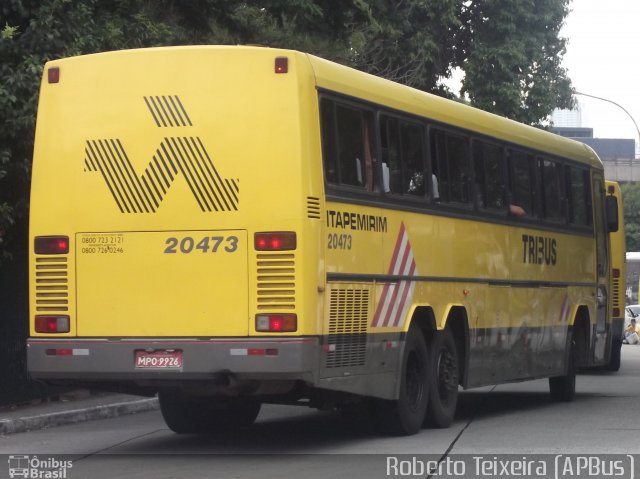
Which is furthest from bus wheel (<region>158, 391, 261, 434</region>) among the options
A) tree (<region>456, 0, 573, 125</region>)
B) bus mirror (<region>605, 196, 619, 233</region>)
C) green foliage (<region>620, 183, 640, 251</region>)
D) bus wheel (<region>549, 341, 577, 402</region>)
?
green foliage (<region>620, 183, 640, 251</region>)

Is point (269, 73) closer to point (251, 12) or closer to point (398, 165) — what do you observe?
point (398, 165)

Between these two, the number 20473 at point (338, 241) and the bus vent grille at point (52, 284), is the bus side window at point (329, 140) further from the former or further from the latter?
the bus vent grille at point (52, 284)

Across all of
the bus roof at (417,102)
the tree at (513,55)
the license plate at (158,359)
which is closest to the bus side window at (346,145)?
the bus roof at (417,102)

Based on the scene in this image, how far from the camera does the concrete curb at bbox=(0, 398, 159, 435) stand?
14903 millimetres

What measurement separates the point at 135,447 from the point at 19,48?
5069 millimetres

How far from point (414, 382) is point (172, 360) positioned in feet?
9.78

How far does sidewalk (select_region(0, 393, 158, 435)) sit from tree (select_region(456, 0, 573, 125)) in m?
17.0

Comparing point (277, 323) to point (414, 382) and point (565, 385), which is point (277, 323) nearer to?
point (414, 382)

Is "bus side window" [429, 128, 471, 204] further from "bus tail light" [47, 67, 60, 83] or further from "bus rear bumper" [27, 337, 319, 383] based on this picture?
"bus tail light" [47, 67, 60, 83]

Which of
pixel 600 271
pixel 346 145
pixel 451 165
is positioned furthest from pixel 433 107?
pixel 600 271

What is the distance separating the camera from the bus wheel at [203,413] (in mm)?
13391

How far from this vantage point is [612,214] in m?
19.8

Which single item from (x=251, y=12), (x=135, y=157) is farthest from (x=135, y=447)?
(x=251, y=12)

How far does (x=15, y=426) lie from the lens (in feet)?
48.9
